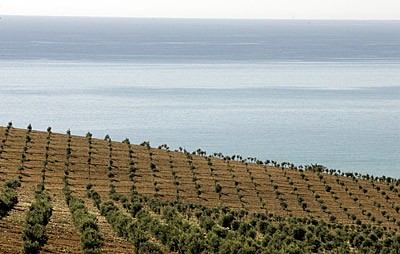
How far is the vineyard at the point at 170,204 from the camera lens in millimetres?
32219

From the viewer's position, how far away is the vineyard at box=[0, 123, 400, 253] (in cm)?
3222

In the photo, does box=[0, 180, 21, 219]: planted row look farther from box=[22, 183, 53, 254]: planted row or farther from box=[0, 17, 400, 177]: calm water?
box=[0, 17, 400, 177]: calm water

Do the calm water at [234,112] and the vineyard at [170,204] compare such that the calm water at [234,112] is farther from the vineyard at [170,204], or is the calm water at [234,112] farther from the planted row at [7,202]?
the planted row at [7,202]

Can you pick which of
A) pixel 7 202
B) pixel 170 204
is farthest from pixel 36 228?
pixel 170 204

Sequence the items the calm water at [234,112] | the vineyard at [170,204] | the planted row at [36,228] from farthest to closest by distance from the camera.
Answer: the calm water at [234,112]
the vineyard at [170,204]
the planted row at [36,228]

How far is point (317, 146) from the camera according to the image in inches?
4131

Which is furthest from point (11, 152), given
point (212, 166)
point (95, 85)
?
point (95, 85)

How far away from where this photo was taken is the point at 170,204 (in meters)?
50.0

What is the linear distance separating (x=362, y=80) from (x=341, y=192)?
125 metres

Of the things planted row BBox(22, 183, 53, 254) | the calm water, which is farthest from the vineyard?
the calm water

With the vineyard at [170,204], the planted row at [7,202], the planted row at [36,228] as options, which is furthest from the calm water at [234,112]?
the planted row at [36,228]

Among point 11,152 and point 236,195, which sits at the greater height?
point 11,152

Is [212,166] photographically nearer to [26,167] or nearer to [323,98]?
[26,167]

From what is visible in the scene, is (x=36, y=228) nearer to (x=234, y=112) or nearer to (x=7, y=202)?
(x=7, y=202)
